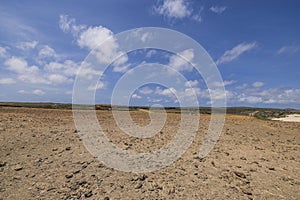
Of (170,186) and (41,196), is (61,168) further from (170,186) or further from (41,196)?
(170,186)

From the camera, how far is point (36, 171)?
17.8 ft

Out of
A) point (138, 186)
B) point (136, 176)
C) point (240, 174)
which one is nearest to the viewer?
point (138, 186)

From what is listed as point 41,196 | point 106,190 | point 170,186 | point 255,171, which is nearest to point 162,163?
point 170,186

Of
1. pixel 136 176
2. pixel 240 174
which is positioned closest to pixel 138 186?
pixel 136 176

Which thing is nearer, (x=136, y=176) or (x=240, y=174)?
(x=136, y=176)

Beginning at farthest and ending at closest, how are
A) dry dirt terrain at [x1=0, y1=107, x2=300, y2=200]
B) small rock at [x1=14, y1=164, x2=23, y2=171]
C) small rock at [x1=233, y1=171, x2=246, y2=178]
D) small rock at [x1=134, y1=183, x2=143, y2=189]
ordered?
small rock at [x1=233, y1=171, x2=246, y2=178]
small rock at [x1=14, y1=164, x2=23, y2=171]
small rock at [x1=134, y1=183, x2=143, y2=189]
dry dirt terrain at [x1=0, y1=107, x2=300, y2=200]

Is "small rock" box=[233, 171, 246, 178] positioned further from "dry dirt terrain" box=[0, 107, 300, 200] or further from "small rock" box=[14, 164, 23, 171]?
"small rock" box=[14, 164, 23, 171]

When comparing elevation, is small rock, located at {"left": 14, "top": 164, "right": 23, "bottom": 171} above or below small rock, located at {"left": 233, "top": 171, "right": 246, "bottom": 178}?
above

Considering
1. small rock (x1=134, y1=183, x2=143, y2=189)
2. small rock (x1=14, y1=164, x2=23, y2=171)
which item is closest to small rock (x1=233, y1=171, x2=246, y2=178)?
small rock (x1=134, y1=183, x2=143, y2=189)

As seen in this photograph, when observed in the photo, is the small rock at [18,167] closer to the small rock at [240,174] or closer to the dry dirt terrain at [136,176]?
the dry dirt terrain at [136,176]

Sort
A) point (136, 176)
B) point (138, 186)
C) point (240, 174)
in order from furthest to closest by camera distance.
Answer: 1. point (240, 174)
2. point (136, 176)
3. point (138, 186)

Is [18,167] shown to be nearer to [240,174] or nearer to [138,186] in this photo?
[138,186]

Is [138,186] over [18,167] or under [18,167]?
under

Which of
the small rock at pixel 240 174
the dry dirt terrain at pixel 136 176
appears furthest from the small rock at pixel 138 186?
the small rock at pixel 240 174
